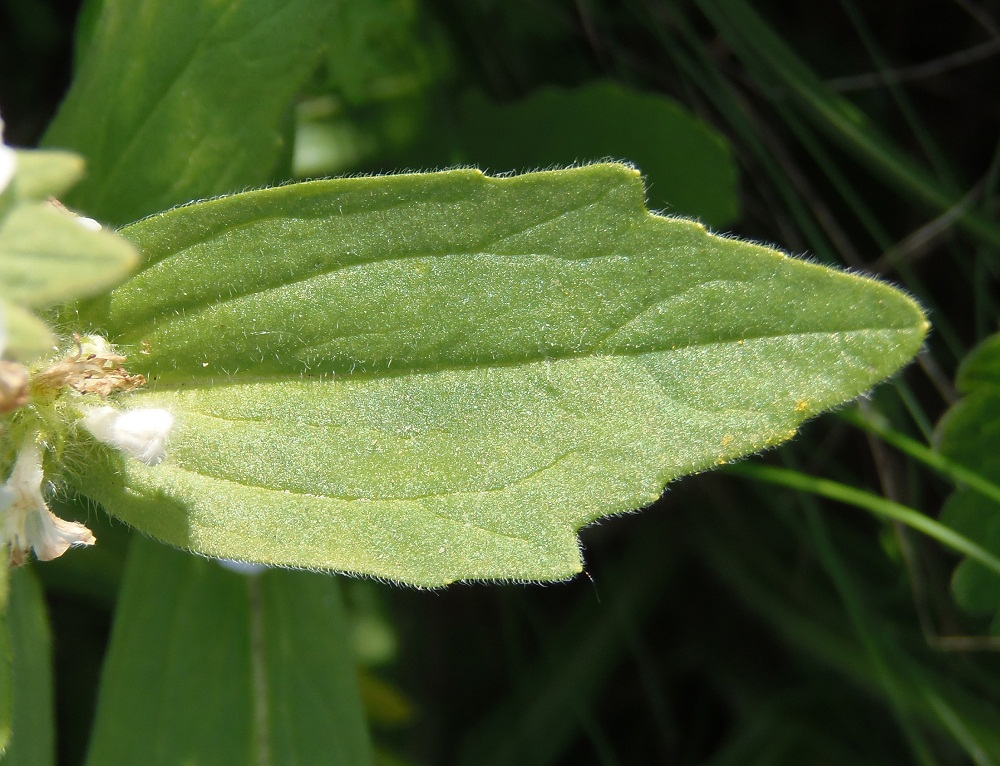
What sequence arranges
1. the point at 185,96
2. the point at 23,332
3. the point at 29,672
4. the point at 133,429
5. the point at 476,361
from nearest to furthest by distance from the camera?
the point at 23,332
the point at 133,429
the point at 476,361
the point at 185,96
the point at 29,672

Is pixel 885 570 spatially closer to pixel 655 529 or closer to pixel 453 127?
pixel 655 529

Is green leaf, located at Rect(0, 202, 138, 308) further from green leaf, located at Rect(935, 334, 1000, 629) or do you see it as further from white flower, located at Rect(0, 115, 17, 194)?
green leaf, located at Rect(935, 334, 1000, 629)

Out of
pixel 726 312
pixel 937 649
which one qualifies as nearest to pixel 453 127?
pixel 726 312

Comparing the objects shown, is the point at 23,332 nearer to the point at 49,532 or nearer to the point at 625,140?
the point at 49,532

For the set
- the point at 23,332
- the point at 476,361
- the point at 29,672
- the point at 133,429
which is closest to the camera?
the point at 23,332

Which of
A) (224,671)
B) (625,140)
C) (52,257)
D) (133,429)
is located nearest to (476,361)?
(133,429)

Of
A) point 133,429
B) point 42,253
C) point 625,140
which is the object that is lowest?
point 133,429

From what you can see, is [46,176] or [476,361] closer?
[46,176]

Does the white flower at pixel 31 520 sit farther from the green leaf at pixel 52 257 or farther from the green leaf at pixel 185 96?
the green leaf at pixel 185 96

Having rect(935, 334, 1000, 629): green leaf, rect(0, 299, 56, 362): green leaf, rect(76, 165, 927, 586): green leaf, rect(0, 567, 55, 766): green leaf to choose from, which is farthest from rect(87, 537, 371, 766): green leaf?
rect(935, 334, 1000, 629): green leaf
